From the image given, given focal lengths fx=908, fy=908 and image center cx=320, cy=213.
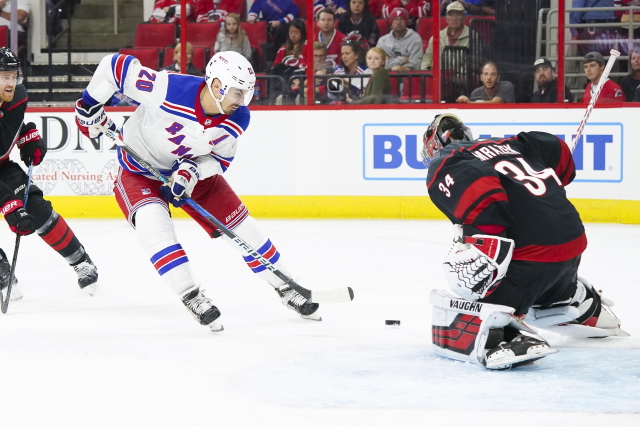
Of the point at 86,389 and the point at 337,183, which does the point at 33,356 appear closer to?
the point at 86,389

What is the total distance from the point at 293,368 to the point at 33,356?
2.66ft

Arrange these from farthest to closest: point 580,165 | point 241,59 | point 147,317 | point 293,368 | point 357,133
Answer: point 357,133 → point 580,165 → point 147,317 → point 241,59 → point 293,368

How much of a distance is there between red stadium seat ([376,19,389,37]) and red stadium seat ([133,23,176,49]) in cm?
160

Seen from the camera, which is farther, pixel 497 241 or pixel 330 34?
pixel 330 34

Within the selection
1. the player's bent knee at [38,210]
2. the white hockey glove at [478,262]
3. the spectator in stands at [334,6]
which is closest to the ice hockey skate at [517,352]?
the white hockey glove at [478,262]

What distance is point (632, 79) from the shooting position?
5.88 meters

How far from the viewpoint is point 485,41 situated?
19.8 ft

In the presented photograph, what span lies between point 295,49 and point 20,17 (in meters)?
2.45

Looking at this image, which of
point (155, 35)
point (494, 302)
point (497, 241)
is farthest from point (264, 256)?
point (155, 35)

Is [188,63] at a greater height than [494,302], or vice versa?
[188,63]

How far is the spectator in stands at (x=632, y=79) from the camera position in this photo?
5.85 metres

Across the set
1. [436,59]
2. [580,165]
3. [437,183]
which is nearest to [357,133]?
[436,59]

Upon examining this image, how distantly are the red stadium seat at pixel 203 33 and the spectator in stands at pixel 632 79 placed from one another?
2.87 m

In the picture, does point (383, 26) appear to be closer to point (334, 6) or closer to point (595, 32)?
point (334, 6)
